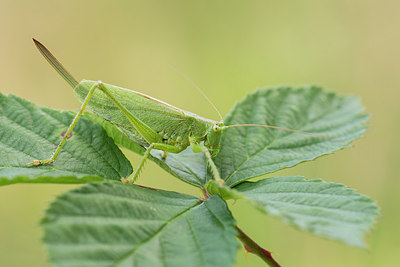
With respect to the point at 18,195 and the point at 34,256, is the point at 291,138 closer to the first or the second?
the point at 34,256

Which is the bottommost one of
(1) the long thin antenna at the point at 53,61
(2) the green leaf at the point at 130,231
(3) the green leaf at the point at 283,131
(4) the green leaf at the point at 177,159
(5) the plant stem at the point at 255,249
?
(2) the green leaf at the point at 130,231

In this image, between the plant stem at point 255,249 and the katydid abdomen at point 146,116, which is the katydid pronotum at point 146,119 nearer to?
the katydid abdomen at point 146,116

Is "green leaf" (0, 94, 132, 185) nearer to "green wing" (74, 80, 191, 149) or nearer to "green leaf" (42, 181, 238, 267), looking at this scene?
"green wing" (74, 80, 191, 149)

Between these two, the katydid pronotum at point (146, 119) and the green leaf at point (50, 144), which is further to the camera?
the katydid pronotum at point (146, 119)

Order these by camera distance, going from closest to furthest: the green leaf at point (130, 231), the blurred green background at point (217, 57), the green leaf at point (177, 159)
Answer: the green leaf at point (130, 231), the green leaf at point (177, 159), the blurred green background at point (217, 57)

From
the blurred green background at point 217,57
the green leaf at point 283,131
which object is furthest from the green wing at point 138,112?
the blurred green background at point 217,57

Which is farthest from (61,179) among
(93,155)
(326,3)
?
(326,3)
